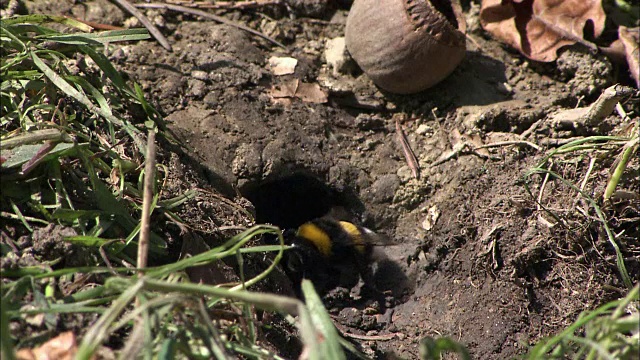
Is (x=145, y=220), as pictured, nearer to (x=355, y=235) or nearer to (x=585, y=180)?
(x=355, y=235)

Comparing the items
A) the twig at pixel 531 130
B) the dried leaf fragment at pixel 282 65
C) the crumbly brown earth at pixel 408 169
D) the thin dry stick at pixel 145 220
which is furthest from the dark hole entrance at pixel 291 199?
the thin dry stick at pixel 145 220

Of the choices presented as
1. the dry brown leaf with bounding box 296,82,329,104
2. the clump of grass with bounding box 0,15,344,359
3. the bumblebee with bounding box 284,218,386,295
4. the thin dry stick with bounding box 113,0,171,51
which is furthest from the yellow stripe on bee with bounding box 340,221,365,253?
the thin dry stick with bounding box 113,0,171,51

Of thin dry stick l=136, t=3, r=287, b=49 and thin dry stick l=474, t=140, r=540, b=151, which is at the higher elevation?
thin dry stick l=136, t=3, r=287, b=49

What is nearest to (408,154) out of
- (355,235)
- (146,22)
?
(355,235)

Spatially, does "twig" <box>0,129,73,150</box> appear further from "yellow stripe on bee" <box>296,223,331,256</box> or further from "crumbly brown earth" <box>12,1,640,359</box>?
"yellow stripe on bee" <box>296,223,331,256</box>

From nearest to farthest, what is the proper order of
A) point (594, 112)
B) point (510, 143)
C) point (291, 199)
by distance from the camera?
1. point (594, 112)
2. point (510, 143)
3. point (291, 199)

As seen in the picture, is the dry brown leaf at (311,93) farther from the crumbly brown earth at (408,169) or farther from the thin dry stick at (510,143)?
the thin dry stick at (510,143)

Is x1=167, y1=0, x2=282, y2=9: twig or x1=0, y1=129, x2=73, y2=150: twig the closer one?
x1=0, y1=129, x2=73, y2=150: twig
